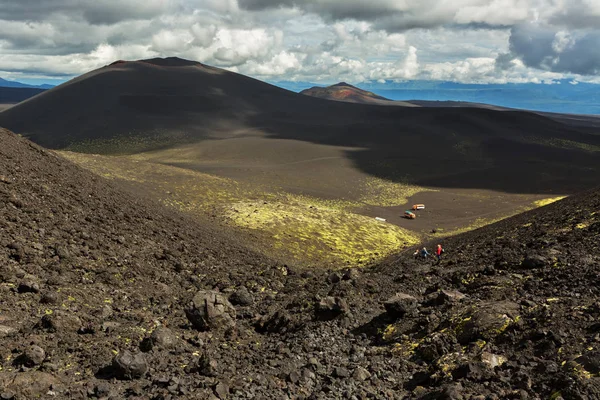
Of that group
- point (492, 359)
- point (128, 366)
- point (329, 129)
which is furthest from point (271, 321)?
point (329, 129)

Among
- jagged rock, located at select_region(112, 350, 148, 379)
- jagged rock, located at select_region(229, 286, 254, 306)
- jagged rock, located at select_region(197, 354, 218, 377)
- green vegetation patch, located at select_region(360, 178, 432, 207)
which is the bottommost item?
green vegetation patch, located at select_region(360, 178, 432, 207)

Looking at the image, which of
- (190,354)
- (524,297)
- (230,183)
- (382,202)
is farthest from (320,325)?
(382,202)

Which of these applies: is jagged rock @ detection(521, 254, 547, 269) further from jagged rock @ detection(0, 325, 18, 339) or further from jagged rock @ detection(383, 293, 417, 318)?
jagged rock @ detection(0, 325, 18, 339)

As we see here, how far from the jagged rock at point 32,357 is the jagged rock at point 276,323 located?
5857 mm

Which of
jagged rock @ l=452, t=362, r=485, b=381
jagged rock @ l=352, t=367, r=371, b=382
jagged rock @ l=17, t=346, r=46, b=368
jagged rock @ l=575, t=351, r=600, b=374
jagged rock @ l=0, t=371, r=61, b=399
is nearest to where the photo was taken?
jagged rock @ l=575, t=351, r=600, b=374

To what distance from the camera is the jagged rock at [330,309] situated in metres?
13.0

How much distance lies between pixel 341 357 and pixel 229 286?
26.1ft

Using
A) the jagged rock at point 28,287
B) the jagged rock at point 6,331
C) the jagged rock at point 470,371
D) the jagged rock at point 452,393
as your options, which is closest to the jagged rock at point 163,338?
the jagged rock at point 6,331

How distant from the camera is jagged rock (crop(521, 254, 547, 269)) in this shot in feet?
45.7

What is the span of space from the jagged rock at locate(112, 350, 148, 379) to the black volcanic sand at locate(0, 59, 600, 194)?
7658 cm

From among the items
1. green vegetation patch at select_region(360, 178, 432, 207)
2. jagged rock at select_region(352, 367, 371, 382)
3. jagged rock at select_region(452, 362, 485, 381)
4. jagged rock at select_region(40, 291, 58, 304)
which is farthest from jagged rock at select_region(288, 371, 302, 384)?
green vegetation patch at select_region(360, 178, 432, 207)

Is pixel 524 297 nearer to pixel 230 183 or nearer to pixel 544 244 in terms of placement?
pixel 544 244

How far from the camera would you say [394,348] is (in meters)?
10.9

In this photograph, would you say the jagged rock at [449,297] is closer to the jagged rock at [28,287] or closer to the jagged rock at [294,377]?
the jagged rock at [294,377]
